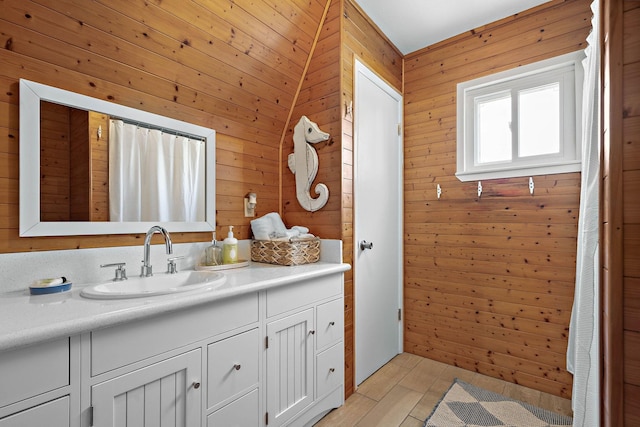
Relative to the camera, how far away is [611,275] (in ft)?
2.64

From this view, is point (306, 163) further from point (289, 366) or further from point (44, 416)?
point (44, 416)

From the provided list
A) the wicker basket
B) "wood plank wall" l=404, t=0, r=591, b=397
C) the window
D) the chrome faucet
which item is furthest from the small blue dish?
the window

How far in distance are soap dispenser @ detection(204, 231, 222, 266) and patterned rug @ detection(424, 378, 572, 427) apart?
1.46m

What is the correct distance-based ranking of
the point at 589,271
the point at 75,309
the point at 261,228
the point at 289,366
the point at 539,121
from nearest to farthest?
the point at 75,309
the point at 589,271
the point at 289,366
the point at 261,228
the point at 539,121

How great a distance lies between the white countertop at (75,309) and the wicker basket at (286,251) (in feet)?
1.12

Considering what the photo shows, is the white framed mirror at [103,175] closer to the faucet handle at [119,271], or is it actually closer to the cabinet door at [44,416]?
the faucet handle at [119,271]

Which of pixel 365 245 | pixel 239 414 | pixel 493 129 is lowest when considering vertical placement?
pixel 239 414

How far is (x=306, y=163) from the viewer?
202 centimetres

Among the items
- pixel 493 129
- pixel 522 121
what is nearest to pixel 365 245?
pixel 493 129

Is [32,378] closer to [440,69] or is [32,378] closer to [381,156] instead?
[381,156]

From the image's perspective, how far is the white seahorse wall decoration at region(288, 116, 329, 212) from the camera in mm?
1949

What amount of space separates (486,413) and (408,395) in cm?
44

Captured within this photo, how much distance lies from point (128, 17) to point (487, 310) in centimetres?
267

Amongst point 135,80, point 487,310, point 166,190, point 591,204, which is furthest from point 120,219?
point 487,310
